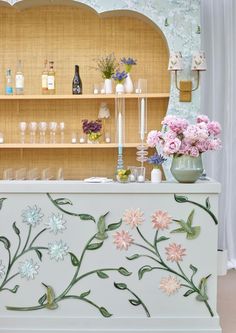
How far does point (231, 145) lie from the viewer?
5.44 metres

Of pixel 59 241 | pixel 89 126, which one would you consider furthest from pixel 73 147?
pixel 59 241

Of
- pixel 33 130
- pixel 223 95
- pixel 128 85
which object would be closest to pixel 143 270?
pixel 128 85

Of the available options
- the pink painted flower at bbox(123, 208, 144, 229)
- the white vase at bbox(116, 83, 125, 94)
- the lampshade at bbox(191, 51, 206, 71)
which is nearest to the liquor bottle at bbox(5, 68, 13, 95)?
the white vase at bbox(116, 83, 125, 94)

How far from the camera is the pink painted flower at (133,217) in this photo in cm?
341

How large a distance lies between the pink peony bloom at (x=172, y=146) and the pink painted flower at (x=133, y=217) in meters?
0.42

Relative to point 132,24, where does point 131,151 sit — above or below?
below

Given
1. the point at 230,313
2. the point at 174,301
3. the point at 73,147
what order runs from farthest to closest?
the point at 73,147 → the point at 230,313 → the point at 174,301

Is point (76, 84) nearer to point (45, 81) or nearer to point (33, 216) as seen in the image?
point (45, 81)

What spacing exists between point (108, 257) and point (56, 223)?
40 cm

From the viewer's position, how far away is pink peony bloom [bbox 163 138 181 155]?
3.39 m

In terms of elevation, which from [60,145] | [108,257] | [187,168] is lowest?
[108,257]

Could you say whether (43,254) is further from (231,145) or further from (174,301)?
(231,145)

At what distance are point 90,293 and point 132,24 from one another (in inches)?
120

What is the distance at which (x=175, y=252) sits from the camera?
341 centimetres
